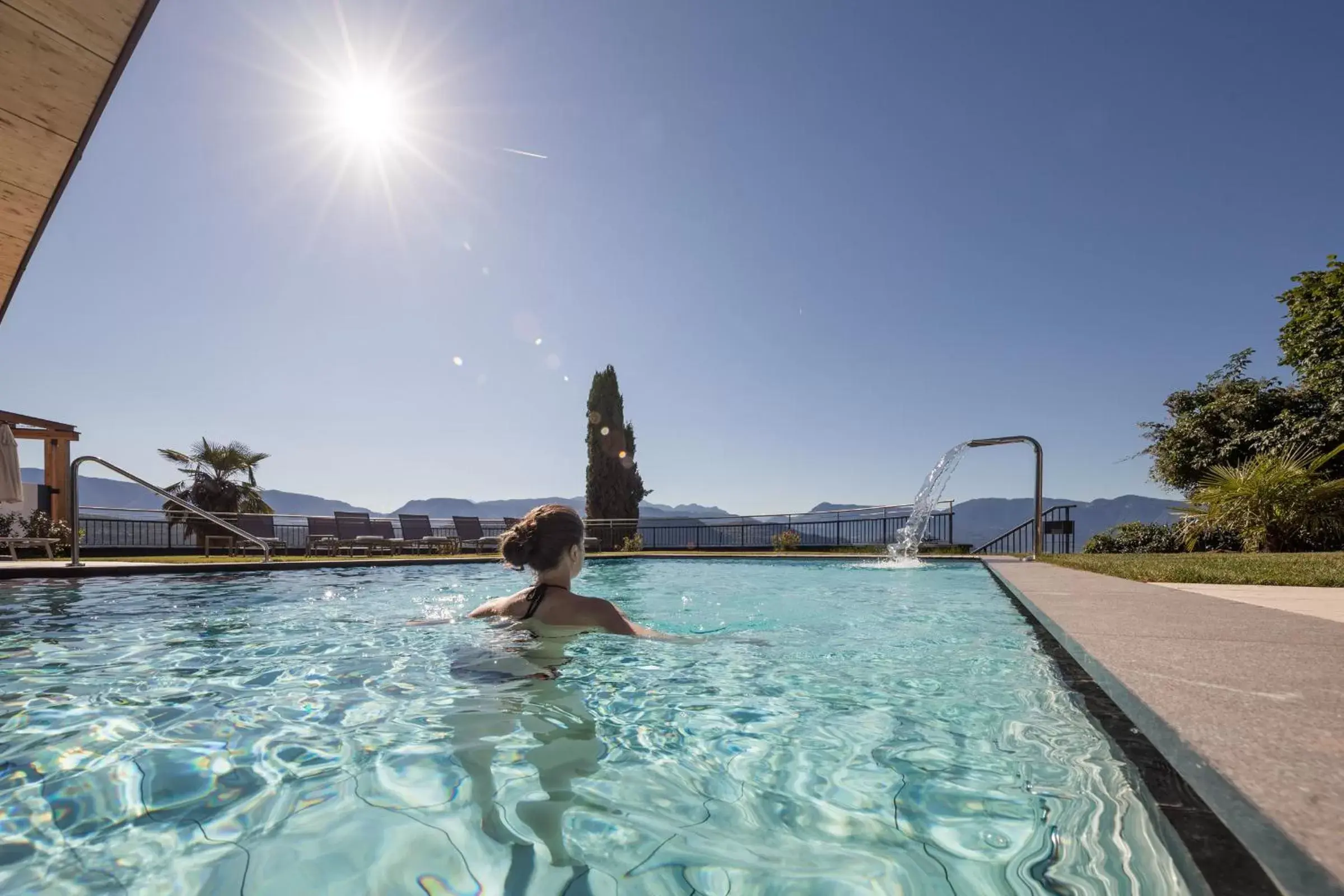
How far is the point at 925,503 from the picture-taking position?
12703 mm

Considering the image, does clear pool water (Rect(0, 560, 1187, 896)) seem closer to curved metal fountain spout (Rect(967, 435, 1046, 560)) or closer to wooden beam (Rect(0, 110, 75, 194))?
wooden beam (Rect(0, 110, 75, 194))

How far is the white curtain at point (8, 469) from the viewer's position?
8.05m

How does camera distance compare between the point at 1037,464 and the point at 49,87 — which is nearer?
the point at 49,87

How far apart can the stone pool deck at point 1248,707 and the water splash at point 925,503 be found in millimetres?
9628

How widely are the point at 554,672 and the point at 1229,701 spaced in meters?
2.28

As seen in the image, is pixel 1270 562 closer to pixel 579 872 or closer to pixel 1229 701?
pixel 1229 701

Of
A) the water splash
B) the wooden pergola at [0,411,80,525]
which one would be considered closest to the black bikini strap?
the water splash

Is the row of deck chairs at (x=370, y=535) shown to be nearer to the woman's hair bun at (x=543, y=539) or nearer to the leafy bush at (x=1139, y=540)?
the woman's hair bun at (x=543, y=539)

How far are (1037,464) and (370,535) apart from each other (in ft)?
47.3

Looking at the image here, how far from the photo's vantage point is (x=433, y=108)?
8438mm

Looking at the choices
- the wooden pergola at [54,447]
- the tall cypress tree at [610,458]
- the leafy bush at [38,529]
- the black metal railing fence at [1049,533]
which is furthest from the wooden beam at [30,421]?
the black metal railing fence at [1049,533]

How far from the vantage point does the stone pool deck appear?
0.76 metres

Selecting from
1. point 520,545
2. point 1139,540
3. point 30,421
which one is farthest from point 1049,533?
point 30,421

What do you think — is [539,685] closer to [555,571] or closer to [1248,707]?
[555,571]
